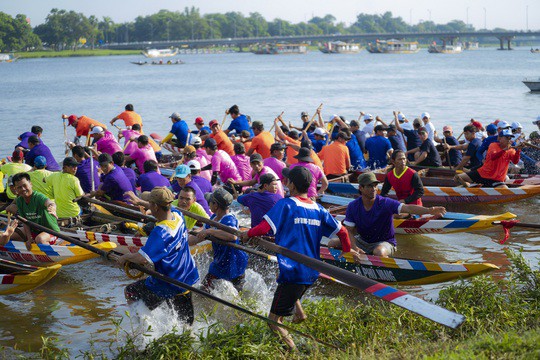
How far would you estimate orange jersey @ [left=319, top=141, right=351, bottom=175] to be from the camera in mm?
16609

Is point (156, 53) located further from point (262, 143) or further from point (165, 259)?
point (165, 259)

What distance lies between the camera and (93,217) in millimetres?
13617

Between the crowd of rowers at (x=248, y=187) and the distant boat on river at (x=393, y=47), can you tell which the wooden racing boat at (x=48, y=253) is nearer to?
the crowd of rowers at (x=248, y=187)

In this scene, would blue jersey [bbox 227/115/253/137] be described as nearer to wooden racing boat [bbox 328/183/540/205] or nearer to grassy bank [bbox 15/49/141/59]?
wooden racing boat [bbox 328/183/540/205]

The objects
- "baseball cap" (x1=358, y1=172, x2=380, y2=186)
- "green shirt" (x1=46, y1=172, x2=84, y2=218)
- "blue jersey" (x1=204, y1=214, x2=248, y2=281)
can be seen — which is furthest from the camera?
"green shirt" (x1=46, y1=172, x2=84, y2=218)

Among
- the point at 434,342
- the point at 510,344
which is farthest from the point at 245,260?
the point at 510,344

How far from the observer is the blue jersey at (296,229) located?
7324 mm

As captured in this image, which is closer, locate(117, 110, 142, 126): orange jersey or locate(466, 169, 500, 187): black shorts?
locate(466, 169, 500, 187): black shorts

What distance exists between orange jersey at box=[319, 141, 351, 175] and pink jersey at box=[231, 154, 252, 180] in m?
1.95

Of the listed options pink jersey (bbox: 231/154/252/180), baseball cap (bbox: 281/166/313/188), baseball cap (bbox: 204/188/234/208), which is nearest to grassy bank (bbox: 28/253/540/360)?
baseball cap (bbox: 204/188/234/208)

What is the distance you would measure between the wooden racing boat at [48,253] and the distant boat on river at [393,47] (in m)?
173

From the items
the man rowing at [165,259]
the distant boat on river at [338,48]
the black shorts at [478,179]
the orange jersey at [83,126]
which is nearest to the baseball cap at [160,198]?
the man rowing at [165,259]

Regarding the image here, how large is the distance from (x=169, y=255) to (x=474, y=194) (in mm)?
9871

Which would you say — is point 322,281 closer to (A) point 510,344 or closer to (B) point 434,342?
(B) point 434,342
